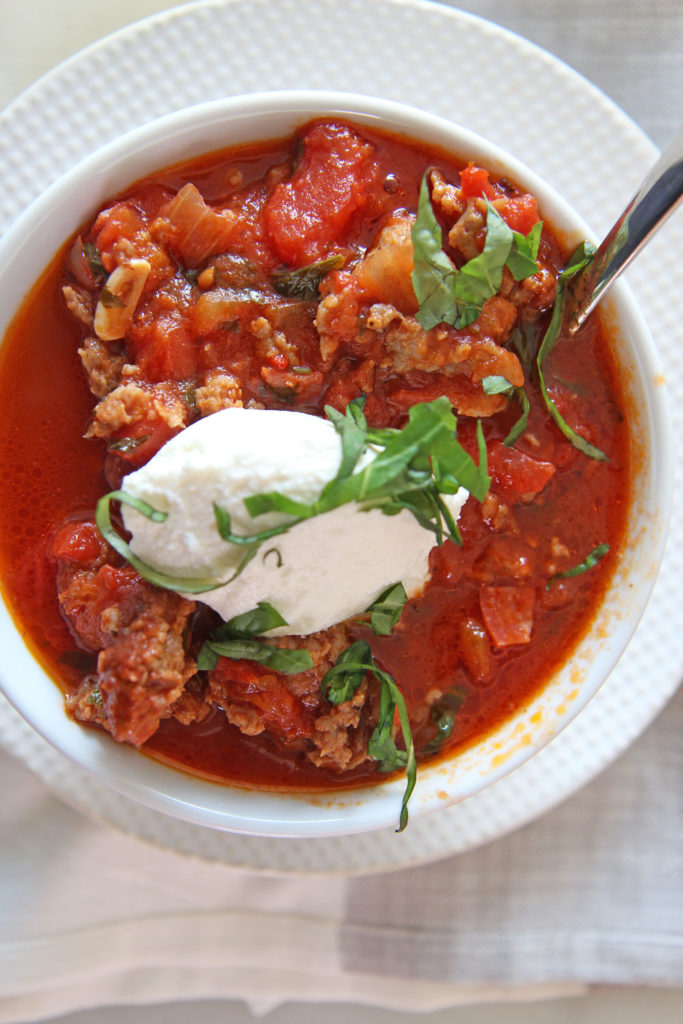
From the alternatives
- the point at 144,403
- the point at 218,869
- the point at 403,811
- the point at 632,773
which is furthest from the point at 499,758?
the point at 144,403

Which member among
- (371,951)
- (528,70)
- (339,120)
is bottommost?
(371,951)

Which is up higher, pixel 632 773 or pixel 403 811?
pixel 403 811

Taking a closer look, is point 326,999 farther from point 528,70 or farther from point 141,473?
point 528,70

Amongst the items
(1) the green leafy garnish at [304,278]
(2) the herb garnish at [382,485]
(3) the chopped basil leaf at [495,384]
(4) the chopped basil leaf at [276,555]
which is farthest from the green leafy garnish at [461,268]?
(4) the chopped basil leaf at [276,555]

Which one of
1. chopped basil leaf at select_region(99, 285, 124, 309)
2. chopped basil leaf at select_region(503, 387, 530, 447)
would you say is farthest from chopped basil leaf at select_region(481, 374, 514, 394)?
chopped basil leaf at select_region(99, 285, 124, 309)

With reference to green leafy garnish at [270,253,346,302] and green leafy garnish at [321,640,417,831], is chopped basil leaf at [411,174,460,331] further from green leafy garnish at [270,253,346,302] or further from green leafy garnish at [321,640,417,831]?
green leafy garnish at [321,640,417,831]
